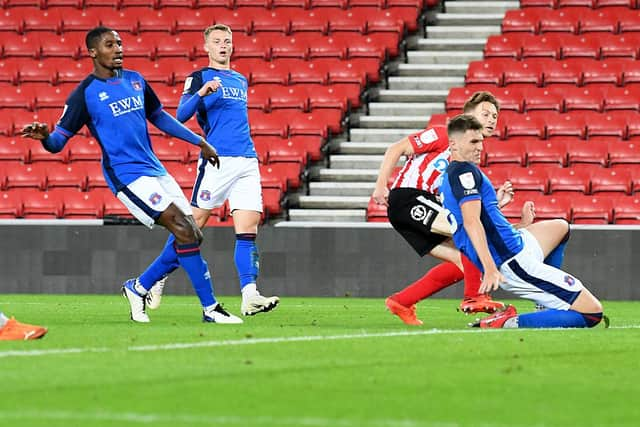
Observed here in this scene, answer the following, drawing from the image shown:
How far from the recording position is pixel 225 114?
10.1 metres

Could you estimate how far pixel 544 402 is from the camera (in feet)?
16.4

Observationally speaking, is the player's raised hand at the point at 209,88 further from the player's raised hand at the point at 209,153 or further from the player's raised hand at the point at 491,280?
the player's raised hand at the point at 491,280

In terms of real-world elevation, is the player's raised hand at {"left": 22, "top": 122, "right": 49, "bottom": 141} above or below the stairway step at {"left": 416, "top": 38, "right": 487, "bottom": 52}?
above

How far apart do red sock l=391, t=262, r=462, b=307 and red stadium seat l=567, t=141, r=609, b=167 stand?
7.83 m

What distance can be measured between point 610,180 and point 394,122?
3.57 m

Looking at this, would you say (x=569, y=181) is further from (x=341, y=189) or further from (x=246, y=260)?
(x=246, y=260)

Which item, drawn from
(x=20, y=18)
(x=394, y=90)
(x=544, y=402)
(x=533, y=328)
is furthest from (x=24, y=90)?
(x=544, y=402)

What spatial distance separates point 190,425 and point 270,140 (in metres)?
13.4

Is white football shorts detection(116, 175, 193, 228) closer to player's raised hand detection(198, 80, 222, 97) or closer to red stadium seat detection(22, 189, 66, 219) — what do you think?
player's raised hand detection(198, 80, 222, 97)

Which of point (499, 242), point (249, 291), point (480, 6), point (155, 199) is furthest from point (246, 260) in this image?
point (480, 6)

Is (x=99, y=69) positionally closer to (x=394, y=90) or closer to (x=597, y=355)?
(x=597, y=355)

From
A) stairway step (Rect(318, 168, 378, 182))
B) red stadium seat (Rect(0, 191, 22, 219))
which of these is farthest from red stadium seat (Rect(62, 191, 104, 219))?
stairway step (Rect(318, 168, 378, 182))

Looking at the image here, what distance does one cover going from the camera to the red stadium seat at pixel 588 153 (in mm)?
16812

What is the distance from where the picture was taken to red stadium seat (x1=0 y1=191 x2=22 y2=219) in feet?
54.8
